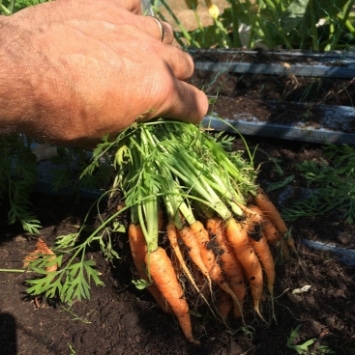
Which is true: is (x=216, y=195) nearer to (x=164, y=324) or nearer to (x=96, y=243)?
(x=164, y=324)

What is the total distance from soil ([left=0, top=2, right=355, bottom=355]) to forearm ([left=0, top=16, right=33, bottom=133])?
29.2 inches

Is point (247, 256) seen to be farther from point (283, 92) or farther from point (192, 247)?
point (283, 92)

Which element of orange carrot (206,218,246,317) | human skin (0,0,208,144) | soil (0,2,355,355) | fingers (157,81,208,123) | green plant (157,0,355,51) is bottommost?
soil (0,2,355,355)

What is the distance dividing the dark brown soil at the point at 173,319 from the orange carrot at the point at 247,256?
0.11 meters

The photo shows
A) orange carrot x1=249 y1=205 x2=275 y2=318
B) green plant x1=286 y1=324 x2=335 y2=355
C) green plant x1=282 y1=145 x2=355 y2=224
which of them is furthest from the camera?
green plant x1=282 y1=145 x2=355 y2=224

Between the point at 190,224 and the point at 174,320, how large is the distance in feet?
1.30

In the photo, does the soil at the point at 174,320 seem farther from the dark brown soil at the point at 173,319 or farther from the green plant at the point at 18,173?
the green plant at the point at 18,173

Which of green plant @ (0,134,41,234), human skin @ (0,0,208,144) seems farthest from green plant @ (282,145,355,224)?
green plant @ (0,134,41,234)

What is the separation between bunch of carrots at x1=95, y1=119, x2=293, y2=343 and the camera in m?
1.80

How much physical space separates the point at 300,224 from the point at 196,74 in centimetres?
154

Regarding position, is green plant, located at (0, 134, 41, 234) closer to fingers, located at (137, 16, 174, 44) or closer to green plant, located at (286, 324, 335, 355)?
fingers, located at (137, 16, 174, 44)

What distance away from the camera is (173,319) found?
1967 millimetres

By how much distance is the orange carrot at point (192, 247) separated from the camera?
1803 millimetres

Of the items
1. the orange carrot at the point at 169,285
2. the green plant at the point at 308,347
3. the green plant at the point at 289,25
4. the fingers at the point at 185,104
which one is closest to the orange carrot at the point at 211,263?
the orange carrot at the point at 169,285
